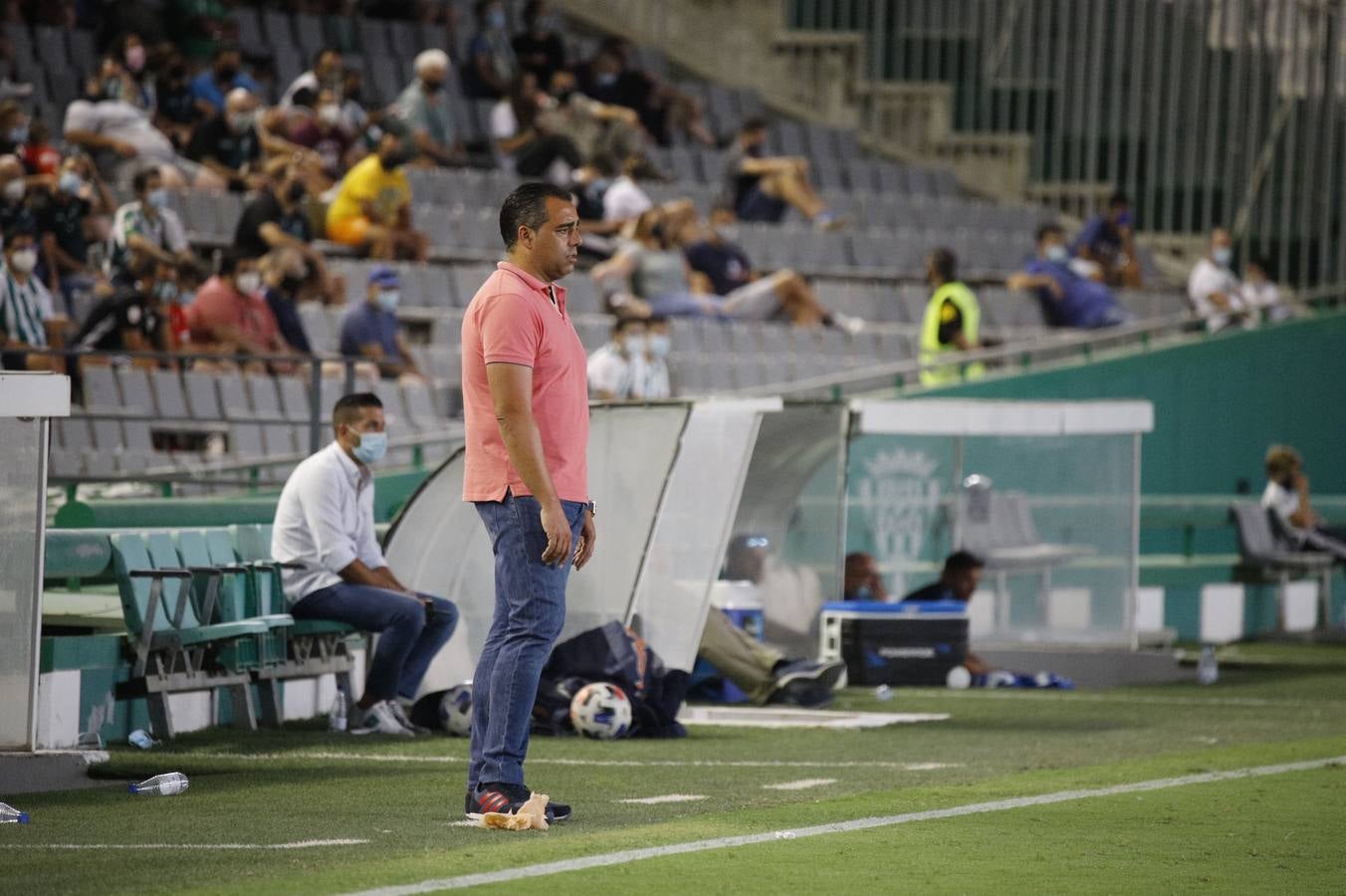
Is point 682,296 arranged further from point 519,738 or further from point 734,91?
point 519,738

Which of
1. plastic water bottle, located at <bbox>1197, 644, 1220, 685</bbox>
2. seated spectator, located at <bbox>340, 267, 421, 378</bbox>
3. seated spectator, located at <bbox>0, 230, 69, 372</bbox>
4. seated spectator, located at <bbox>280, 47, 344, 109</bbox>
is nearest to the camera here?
seated spectator, located at <bbox>0, 230, 69, 372</bbox>

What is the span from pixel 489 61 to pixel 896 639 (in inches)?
399

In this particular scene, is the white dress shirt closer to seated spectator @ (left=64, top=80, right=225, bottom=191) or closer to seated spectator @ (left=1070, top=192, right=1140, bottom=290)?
seated spectator @ (left=64, top=80, right=225, bottom=191)

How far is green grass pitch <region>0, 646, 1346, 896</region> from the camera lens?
591 centimetres

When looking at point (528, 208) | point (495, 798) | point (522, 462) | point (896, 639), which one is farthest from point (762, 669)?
point (522, 462)

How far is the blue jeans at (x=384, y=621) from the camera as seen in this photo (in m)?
10.2

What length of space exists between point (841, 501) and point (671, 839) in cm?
706

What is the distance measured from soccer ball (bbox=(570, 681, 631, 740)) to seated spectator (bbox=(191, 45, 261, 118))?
985 centimetres

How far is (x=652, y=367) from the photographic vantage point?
15750 millimetres

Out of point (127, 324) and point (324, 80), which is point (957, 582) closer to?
point (127, 324)

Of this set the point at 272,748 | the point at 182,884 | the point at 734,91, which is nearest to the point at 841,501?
the point at 272,748

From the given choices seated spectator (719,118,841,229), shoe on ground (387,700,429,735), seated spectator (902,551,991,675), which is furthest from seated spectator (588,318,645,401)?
seated spectator (719,118,841,229)

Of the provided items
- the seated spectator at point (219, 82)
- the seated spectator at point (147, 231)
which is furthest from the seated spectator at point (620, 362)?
the seated spectator at point (219, 82)

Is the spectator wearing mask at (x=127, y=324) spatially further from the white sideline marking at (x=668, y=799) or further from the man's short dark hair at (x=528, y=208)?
the man's short dark hair at (x=528, y=208)
